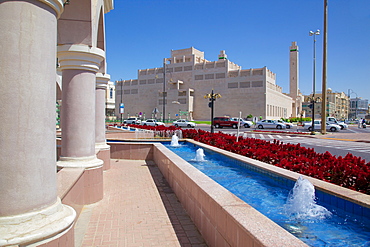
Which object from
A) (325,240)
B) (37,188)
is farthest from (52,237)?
(325,240)

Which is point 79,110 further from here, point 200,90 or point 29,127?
point 200,90

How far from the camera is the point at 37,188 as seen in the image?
270 centimetres

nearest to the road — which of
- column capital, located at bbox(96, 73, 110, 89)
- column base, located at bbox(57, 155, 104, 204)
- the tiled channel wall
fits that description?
the tiled channel wall

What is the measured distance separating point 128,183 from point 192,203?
325 centimetres

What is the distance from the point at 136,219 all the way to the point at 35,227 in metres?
2.76

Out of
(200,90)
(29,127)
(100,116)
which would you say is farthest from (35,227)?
(200,90)

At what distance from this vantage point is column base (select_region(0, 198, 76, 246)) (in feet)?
7.98

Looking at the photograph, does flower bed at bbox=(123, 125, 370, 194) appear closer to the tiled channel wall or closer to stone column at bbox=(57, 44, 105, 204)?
the tiled channel wall

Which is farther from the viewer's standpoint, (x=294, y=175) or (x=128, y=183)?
(x=128, y=183)

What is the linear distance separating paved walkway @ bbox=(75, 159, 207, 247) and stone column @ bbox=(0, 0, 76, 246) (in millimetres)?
1769

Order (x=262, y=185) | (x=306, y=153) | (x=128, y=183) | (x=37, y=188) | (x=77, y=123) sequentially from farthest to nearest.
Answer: (x=306, y=153) < (x=128, y=183) < (x=262, y=185) < (x=77, y=123) < (x=37, y=188)

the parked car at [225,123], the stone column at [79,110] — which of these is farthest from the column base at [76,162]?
the parked car at [225,123]

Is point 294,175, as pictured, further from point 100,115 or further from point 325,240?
point 100,115

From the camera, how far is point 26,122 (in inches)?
101
